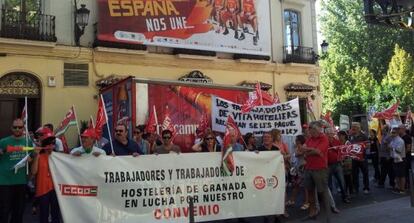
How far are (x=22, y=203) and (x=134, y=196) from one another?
190cm

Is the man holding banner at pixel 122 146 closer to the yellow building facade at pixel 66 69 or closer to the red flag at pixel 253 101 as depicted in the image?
the red flag at pixel 253 101

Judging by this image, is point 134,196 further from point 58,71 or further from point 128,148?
point 58,71

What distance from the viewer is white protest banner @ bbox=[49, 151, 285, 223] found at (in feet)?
23.1

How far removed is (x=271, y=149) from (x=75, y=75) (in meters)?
10.00

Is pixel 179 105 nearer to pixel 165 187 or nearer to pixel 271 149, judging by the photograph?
pixel 271 149

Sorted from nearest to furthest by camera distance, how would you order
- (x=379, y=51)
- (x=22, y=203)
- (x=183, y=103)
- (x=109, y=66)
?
(x=22, y=203) → (x=183, y=103) → (x=109, y=66) → (x=379, y=51)

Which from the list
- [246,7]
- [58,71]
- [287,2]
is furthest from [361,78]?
[58,71]

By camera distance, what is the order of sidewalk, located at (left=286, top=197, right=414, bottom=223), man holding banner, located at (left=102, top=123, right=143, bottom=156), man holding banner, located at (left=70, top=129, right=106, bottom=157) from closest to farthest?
man holding banner, located at (left=70, top=129, right=106, bottom=157) → man holding banner, located at (left=102, top=123, right=143, bottom=156) → sidewalk, located at (left=286, top=197, right=414, bottom=223)

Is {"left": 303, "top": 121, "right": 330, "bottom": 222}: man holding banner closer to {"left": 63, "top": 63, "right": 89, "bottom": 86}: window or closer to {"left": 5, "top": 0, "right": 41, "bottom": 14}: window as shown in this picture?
{"left": 63, "top": 63, "right": 89, "bottom": 86}: window

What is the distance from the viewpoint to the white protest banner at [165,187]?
Answer: 704cm

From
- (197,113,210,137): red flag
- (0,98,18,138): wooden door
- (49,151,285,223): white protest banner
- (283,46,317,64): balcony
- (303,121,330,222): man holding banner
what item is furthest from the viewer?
(283,46,317,64): balcony

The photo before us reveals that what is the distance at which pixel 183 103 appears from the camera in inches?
496

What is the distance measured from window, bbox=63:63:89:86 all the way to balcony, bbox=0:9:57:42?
1165 mm

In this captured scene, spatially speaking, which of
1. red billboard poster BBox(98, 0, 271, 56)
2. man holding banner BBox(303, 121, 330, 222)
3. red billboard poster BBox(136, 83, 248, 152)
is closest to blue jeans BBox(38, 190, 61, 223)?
red billboard poster BBox(136, 83, 248, 152)
